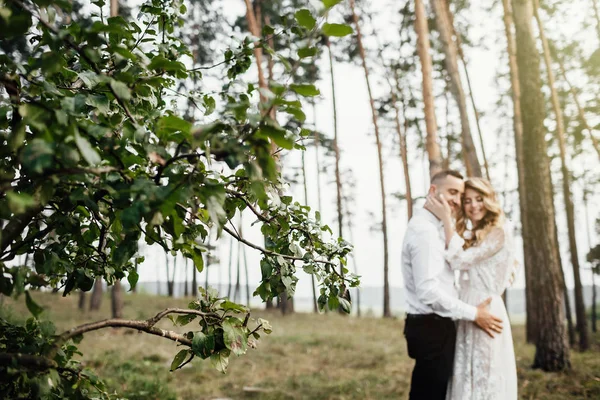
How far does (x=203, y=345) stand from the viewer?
1.37m

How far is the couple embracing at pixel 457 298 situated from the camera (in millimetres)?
3227

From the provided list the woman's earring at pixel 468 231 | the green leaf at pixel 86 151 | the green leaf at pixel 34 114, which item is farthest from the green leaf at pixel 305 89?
the woman's earring at pixel 468 231

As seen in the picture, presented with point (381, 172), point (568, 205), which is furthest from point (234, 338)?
point (381, 172)

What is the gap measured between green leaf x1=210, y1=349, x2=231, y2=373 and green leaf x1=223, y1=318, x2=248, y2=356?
6cm

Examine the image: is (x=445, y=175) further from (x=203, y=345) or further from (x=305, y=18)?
(x=305, y=18)

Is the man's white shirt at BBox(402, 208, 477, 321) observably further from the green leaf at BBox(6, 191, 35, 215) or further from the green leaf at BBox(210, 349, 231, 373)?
the green leaf at BBox(6, 191, 35, 215)

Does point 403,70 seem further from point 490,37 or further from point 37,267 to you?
point 37,267

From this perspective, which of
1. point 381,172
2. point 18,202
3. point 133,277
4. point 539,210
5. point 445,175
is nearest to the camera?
point 18,202

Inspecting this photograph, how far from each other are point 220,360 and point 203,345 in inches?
3.3

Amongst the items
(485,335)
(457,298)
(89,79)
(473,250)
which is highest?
(89,79)

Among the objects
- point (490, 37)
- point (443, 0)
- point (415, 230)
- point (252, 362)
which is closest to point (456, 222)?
point (415, 230)

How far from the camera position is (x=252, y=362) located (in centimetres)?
758

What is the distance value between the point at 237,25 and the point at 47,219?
53.4ft

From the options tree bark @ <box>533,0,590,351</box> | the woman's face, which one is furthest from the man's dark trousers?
tree bark @ <box>533,0,590,351</box>
